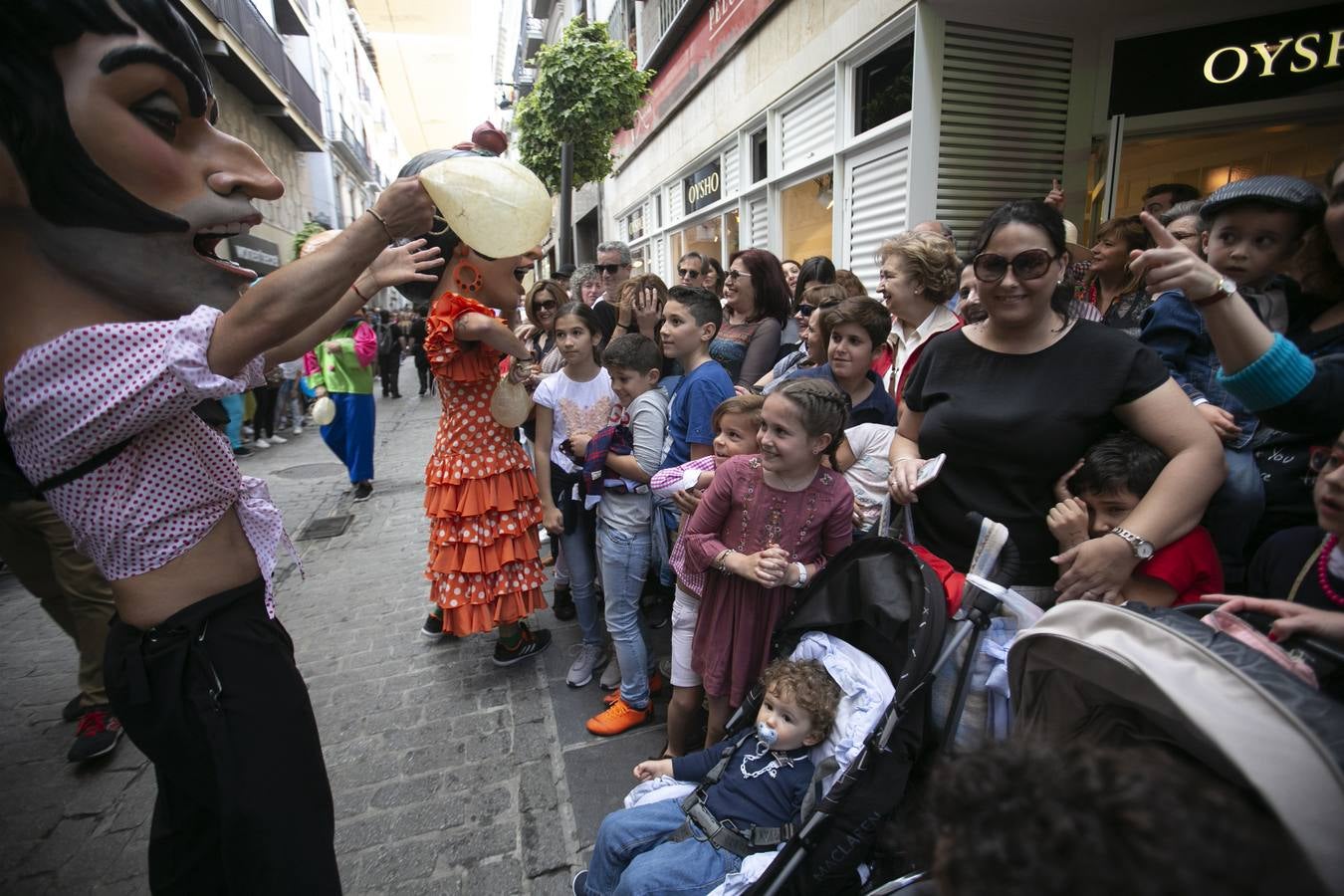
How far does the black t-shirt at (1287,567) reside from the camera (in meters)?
1.31

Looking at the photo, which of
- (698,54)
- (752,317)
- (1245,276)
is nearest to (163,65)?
(1245,276)

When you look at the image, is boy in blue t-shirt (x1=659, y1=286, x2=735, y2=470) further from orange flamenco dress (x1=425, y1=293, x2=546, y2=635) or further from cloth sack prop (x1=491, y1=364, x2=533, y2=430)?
orange flamenco dress (x1=425, y1=293, x2=546, y2=635)

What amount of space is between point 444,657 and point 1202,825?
3550 millimetres

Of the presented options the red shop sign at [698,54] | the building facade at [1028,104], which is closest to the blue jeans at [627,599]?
the building facade at [1028,104]

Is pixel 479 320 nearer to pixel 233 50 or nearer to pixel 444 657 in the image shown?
pixel 444 657

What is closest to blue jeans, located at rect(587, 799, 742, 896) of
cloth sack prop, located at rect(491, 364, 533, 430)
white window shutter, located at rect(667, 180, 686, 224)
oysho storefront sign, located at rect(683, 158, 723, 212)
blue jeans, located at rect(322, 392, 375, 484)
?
cloth sack prop, located at rect(491, 364, 533, 430)

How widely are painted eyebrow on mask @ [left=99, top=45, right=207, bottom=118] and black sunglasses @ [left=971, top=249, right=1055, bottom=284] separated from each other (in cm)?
205

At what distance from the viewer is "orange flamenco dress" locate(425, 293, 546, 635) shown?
10.2 feet

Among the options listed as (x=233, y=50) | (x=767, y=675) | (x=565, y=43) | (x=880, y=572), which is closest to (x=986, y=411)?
(x=880, y=572)

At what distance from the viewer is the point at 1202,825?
65 cm

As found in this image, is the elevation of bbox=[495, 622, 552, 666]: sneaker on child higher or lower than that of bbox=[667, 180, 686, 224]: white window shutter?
lower

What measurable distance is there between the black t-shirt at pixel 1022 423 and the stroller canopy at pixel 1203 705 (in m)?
0.76

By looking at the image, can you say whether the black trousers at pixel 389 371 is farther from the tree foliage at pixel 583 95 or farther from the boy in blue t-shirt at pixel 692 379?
the boy in blue t-shirt at pixel 692 379

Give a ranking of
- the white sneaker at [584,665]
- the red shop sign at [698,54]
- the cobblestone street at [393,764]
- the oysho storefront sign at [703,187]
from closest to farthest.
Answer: the cobblestone street at [393,764] < the white sneaker at [584,665] < the red shop sign at [698,54] < the oysho storefront sign at [703,187]
